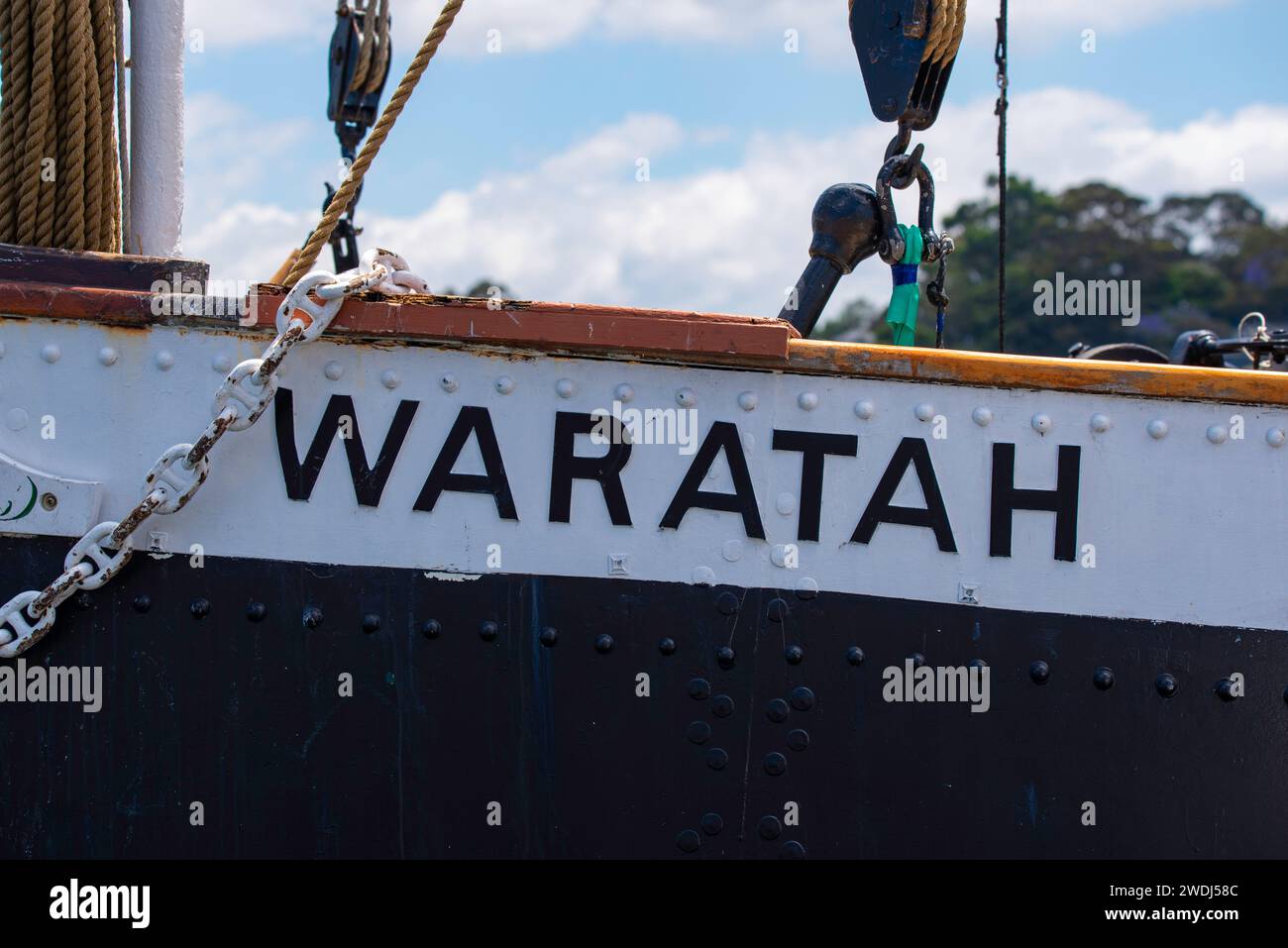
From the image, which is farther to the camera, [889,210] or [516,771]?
[889,210]

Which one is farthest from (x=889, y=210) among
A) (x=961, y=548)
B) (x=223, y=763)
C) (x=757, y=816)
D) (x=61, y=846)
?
(x=61, y=846)

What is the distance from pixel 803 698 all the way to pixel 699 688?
0.68 feet

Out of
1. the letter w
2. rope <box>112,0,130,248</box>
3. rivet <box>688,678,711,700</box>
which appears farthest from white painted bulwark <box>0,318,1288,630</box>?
rope <box>112,0,130,248</box>

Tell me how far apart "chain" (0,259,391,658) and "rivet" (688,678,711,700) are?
1.00 metres

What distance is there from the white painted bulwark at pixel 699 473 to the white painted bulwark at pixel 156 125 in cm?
80

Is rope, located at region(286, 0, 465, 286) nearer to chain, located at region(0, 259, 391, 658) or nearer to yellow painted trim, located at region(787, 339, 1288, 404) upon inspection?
chain, located at region(0, 259, 391, 658)

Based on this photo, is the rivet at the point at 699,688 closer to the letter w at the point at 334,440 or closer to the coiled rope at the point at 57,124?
the letter w at the point at 334,440

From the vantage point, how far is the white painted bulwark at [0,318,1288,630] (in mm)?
2865

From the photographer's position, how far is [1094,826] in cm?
293

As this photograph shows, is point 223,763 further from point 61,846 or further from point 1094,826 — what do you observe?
point 1094,826

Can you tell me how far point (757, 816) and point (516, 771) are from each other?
492mm

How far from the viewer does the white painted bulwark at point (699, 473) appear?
9.40 ft

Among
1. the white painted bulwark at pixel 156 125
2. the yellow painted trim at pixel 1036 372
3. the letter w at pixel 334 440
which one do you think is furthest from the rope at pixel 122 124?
the yellow painted trim at pixel 1036 372
